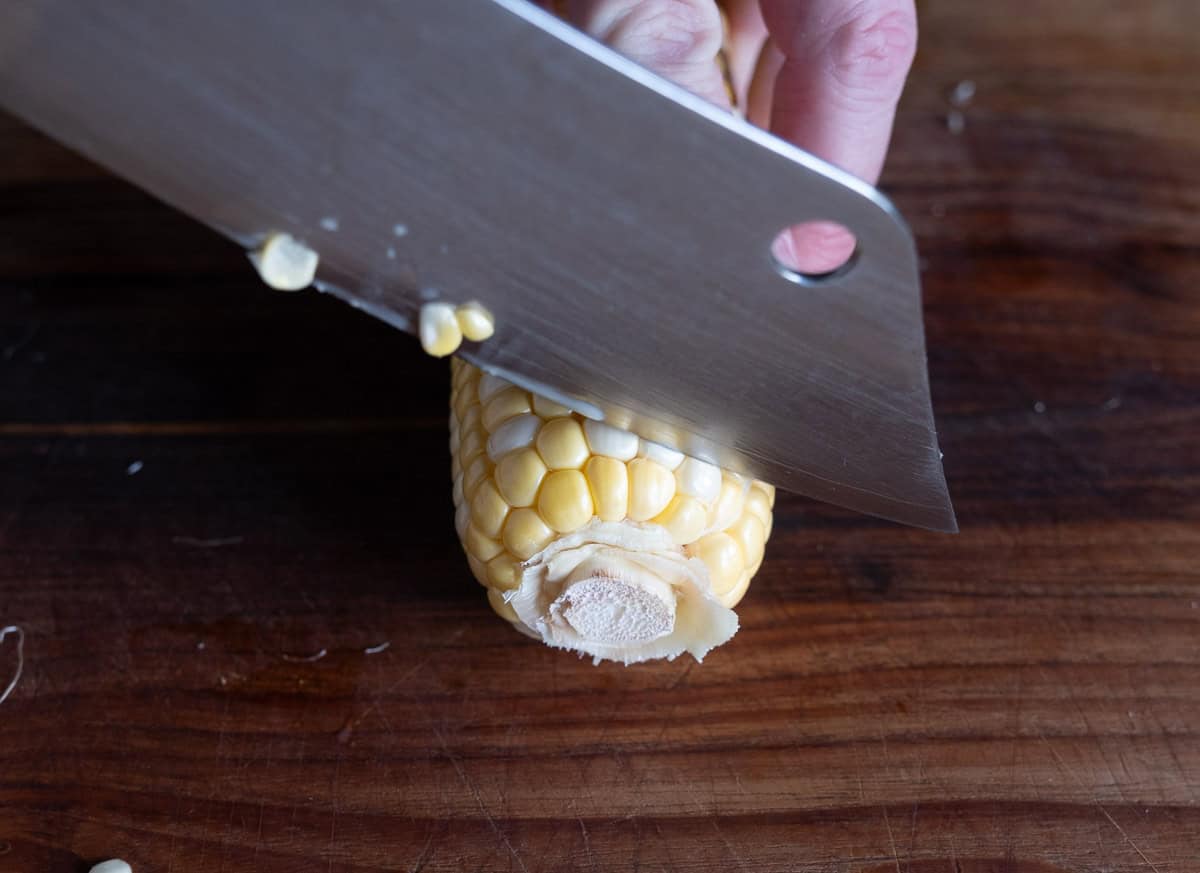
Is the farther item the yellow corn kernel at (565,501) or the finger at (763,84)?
the finger at (763,84)

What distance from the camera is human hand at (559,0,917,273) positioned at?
0.75 m

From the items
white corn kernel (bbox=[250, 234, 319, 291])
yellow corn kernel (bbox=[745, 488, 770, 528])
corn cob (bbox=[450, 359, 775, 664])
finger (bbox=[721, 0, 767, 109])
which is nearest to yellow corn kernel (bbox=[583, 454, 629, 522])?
corn cob (bbox=[450, 359, 775, 664])

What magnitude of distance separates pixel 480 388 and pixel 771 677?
30cm

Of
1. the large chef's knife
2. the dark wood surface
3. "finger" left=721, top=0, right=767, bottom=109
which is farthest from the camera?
"finger" left=721, top=0, right=767, bottom=109

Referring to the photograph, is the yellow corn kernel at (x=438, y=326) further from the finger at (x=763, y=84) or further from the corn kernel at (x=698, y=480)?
the finger at (x=763, y=84)

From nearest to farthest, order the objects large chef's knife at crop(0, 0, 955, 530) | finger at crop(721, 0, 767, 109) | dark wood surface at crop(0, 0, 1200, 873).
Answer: large chef's knife at crop(0, 0, 955, 530)
dark wood surface at crop(0, 0, 1200, 873)
finger at crop(721, 0, 767, 109)

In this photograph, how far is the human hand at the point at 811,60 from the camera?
75cm

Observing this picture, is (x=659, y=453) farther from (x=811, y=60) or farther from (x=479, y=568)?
(x=811, y=60)

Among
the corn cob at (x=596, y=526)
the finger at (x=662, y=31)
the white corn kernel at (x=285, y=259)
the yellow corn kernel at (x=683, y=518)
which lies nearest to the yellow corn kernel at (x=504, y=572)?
the corn cob at (x=596, y=526)

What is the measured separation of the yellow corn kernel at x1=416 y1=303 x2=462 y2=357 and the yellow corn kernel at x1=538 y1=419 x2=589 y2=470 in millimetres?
95

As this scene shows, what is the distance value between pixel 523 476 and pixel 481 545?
0.22 feet

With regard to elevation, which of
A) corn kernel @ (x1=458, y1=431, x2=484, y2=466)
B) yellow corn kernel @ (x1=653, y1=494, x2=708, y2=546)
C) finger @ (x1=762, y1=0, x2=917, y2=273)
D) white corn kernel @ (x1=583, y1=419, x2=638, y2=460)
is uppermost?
finger @ (x1=762, y1=0, x2=917, y2=273)

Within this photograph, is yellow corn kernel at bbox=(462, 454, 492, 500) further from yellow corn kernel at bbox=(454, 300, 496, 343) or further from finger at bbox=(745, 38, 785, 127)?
finger at bbox=(745, 38, 785, 127)

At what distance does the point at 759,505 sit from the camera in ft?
2.66
